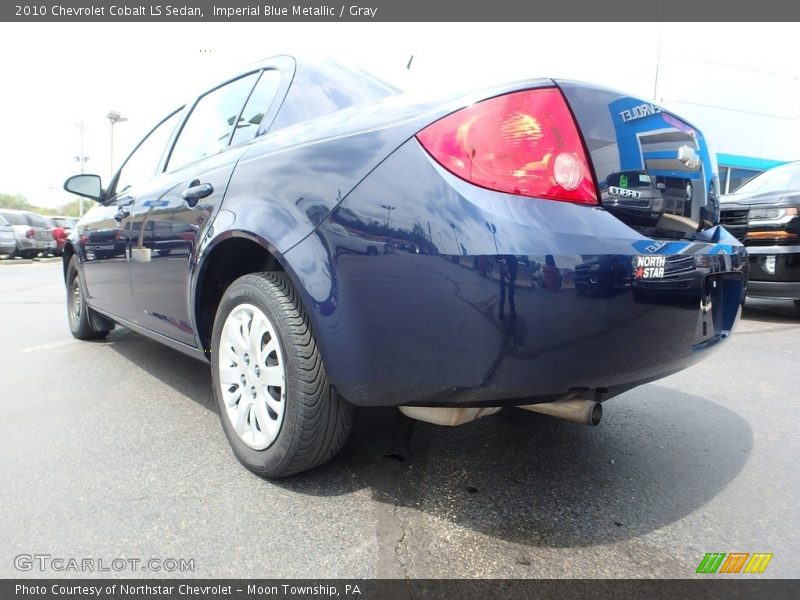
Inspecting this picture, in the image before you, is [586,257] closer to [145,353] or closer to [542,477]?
[542,477]

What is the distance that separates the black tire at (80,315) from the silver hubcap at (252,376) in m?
2.75

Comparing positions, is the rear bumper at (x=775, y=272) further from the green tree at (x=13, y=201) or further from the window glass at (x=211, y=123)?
the green tree at (x=13, y=201)

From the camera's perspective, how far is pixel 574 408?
168 cm

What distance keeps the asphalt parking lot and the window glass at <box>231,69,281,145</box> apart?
141cm

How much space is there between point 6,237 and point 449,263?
846 inches

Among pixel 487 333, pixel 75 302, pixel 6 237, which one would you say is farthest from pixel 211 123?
pixel 6 237

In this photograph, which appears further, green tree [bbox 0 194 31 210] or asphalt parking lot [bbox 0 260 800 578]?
green tree [bbox 0 194 31 210]

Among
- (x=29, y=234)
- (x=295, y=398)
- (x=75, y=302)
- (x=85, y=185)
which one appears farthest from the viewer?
(x=29, y=234)

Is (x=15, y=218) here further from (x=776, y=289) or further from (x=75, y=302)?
(x=776, y=289)

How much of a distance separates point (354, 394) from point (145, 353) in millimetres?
3128

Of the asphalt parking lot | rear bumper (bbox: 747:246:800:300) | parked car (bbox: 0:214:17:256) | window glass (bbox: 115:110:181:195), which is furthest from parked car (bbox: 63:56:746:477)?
parked car (bbox: 0:214:17:256)

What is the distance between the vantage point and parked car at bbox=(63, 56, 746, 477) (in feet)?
4.81

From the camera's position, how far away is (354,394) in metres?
1.70

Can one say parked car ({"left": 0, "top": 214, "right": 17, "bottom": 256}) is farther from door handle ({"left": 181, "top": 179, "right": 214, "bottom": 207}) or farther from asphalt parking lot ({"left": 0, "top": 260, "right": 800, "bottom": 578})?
door handle ({"left": 181, "top": 179, "right": 214, "bottom": 207})
